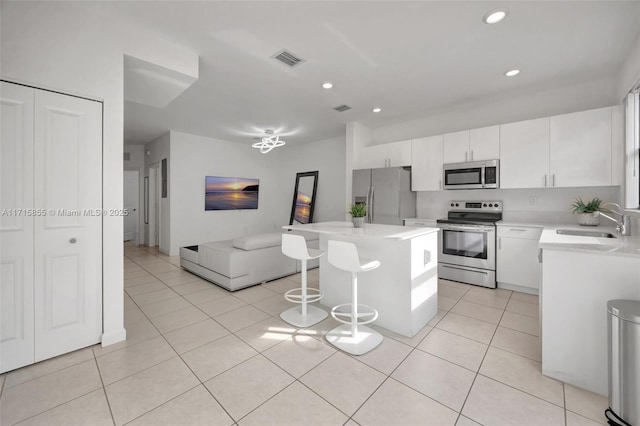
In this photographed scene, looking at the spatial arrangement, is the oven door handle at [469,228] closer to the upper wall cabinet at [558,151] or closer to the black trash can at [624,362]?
the upper wall cabinet at [558,151]

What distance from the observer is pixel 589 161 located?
3.11 meters

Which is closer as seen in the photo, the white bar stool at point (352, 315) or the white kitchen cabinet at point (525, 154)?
the white bar stool at point (352, 315)

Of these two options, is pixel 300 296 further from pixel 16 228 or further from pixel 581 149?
pixel 581 149

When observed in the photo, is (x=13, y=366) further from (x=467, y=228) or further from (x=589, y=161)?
(x=589, y=161)

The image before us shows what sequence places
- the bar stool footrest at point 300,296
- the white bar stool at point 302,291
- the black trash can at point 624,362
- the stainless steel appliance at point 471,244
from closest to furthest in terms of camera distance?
the black trash can at point 624,362 < the white bar stool at point 302,291 < the bar stool footrest at point 300,296 < the stainless steel appliance at point 471,244

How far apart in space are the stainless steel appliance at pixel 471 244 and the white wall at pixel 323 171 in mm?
2467

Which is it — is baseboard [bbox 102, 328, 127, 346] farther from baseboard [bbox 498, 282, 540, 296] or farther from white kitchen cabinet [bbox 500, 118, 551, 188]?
white kitchen cabinet [bbox 500, 118, 551, 188]

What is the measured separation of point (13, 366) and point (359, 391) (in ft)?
8.26

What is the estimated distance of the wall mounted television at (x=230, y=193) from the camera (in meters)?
6.55

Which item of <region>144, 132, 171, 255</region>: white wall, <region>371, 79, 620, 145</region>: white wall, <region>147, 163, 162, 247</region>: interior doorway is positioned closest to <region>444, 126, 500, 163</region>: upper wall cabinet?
<region>371, 79, 620, 145</region>: white wall

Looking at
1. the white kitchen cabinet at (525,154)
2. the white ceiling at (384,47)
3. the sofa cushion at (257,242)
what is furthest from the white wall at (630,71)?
the sofa cushion at (257,242)

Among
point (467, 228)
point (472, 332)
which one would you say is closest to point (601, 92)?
point (467, 228)

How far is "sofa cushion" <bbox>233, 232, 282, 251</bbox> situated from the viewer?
376 centimetres

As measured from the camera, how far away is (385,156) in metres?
4.83
